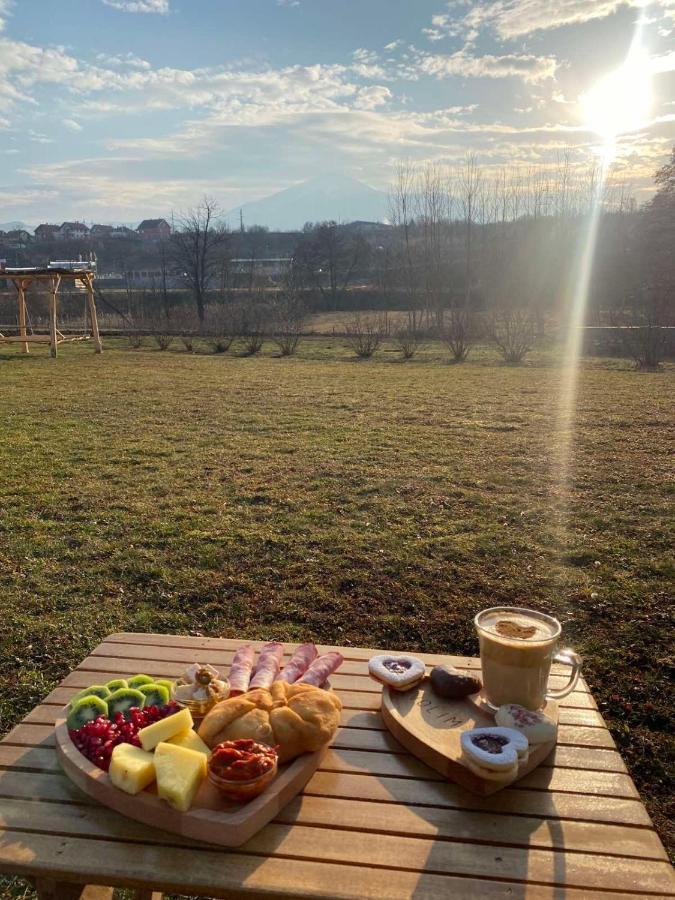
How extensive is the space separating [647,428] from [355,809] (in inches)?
359

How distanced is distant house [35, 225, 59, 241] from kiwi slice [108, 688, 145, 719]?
78.5 meters

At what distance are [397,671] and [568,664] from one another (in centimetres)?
49

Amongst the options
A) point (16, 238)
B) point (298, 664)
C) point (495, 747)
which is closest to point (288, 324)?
point (298, 664)

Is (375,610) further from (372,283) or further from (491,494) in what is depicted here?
(372,283)

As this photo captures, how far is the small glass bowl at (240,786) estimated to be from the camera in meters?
1.49

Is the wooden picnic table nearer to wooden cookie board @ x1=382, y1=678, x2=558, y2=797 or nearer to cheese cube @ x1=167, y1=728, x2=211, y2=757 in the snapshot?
wooden cookie board @ x1=382, y1=678, x2=558, y2=797

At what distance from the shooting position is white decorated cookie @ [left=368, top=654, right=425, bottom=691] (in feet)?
6.49

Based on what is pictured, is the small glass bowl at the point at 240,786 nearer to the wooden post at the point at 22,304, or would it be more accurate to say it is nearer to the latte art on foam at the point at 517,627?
the latte art on foam at the point at 517,627

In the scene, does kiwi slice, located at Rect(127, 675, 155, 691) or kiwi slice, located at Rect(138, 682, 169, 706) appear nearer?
kiwi slice, located at Rect(138, 682, 169, 706)

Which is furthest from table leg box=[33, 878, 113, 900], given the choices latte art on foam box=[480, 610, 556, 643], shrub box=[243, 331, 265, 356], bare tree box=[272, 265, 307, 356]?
shrub box=[243, 331, 265, 356]

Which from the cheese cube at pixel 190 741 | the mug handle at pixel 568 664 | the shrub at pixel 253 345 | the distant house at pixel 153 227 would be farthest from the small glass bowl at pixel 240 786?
Result: the distant house at pixel 153 227

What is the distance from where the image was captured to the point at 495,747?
5.38 ft

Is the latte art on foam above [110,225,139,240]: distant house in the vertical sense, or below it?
below

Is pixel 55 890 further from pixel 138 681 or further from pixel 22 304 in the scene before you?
pixel 22 304
